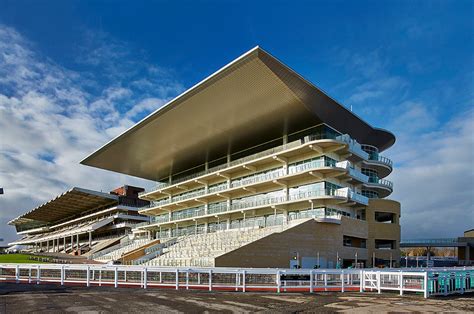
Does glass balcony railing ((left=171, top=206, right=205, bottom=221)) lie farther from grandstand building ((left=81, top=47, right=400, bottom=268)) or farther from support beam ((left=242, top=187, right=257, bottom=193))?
support beam ((left=242, top=187, right=257, bottom=193))

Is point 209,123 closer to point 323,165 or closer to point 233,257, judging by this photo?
point 323,165

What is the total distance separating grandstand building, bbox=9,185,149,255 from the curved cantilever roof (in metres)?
26.0

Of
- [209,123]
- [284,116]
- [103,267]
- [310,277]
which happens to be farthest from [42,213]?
[310,277]

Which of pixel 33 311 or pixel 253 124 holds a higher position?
pixel 253 124

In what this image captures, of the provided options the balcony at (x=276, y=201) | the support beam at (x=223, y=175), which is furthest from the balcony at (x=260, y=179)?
the balcony at (x=276, y=201)

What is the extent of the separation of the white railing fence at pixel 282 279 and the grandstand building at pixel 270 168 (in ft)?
34.5

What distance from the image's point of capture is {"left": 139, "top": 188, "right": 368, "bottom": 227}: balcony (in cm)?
4147

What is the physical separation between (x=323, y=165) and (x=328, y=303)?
28.2 metres

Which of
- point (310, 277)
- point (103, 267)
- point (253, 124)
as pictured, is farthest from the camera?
point (253, 124)

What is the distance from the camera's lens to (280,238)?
118 ft

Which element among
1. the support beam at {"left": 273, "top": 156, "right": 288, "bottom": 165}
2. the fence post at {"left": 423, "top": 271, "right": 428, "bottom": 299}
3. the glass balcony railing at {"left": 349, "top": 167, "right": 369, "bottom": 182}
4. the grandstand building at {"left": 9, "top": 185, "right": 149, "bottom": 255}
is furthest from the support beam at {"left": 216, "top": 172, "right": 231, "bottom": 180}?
the fence post at {"left": 423, "top": 271, "right": 428, "bottom": 299}

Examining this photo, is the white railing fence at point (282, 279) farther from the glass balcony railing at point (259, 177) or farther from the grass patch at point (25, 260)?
the grass patch at point (25, 260)

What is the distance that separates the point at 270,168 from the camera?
5016 cm

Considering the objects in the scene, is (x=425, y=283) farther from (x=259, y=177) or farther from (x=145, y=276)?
(x=259, y=177)
